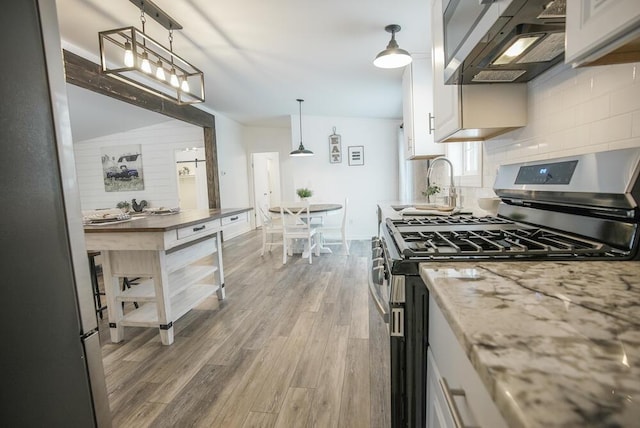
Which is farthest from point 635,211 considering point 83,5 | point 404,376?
point 83,5

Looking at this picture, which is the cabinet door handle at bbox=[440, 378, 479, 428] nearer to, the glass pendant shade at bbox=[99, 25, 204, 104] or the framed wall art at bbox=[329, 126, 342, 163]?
the glass pendant shade at bbox=[99, 25, 204, 104]

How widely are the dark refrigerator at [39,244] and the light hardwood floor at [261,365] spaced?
877mm

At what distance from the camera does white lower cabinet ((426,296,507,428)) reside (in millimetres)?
468

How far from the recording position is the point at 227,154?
21.4ft

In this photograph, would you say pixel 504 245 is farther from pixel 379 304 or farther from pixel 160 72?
pixel 160 72

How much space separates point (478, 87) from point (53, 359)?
1.83 meters

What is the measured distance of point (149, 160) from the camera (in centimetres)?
624

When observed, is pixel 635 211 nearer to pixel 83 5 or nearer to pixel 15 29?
pixel 15 29

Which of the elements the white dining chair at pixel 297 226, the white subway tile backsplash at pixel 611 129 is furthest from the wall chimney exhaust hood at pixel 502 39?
the white dining chair at pixel 297 226

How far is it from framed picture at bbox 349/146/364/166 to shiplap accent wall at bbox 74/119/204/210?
2859mm

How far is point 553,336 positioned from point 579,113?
107 centimetres

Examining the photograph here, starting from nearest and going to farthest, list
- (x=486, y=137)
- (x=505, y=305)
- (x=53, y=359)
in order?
(x=505, y=305), (x=53, y=359), (x=486, y=137)

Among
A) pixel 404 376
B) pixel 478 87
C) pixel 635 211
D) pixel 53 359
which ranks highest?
pixel 478 87

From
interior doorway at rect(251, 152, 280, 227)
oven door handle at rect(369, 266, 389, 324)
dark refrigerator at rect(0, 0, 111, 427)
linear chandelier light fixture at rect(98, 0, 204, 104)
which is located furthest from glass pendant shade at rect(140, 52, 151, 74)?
interior doorway at rect(251, 152, 280, 227)
